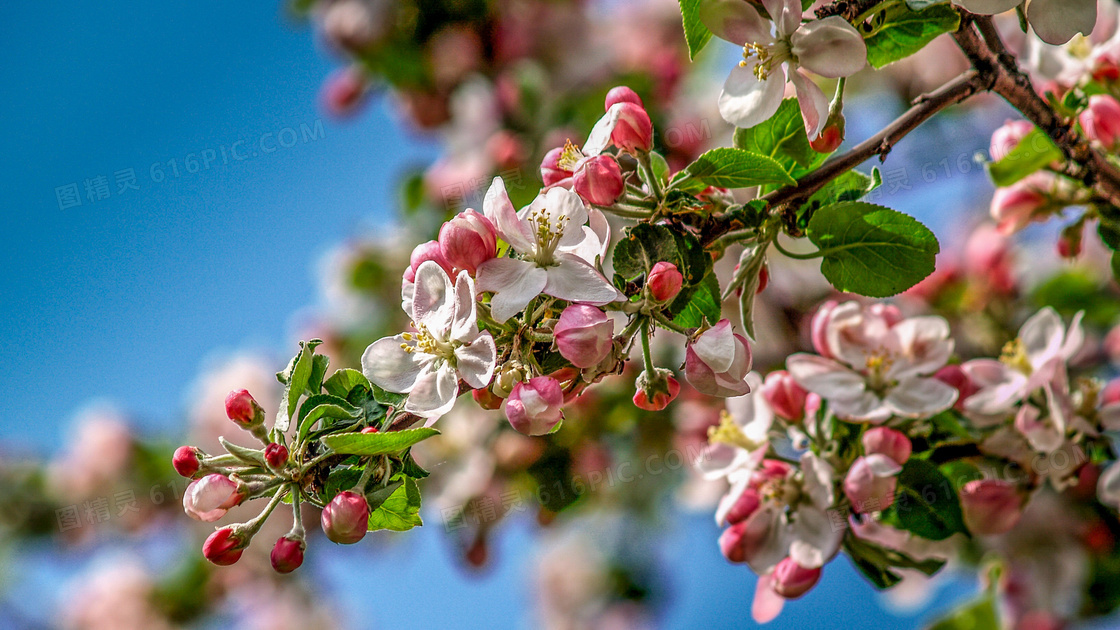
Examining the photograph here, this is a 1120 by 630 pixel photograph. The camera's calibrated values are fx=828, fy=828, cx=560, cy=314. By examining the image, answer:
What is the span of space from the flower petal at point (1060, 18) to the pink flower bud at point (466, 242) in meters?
0.54

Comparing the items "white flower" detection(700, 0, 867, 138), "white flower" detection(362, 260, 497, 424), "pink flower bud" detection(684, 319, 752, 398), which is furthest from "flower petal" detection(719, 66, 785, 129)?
"white flower" detection(362, 260, 497, 424)

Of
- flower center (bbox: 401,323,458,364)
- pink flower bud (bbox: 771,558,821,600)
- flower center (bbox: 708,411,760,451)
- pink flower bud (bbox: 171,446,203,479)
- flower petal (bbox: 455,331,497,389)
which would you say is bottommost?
pink flower bud (bbox: 771,558,821,600)

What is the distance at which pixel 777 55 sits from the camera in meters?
0.79

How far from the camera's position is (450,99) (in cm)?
271

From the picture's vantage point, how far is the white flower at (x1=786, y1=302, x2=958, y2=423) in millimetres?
990

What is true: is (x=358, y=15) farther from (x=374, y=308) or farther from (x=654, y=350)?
(x=654, y=350)

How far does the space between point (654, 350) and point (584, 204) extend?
1.15 m

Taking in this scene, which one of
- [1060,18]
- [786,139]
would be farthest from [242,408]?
[1060,18]

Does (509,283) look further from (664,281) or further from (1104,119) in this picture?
(1104,119)

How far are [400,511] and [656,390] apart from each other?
254mm

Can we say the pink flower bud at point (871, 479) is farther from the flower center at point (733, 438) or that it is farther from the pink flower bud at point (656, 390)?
the pink flower bud at point (656, 390)

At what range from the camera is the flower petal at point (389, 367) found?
2.44ft

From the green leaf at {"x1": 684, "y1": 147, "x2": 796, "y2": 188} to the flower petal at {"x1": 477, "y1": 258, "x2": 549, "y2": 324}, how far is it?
181 mm

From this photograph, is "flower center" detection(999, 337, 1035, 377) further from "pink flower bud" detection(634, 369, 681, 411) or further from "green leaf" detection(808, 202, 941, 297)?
"pink flower bud" detection(634, 369, 681, 411)
